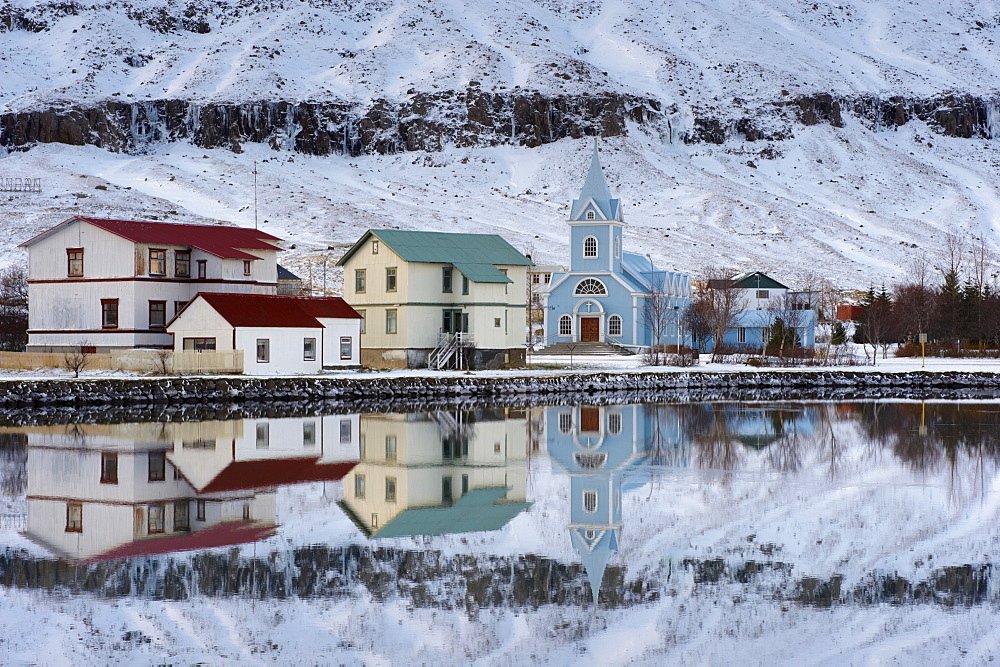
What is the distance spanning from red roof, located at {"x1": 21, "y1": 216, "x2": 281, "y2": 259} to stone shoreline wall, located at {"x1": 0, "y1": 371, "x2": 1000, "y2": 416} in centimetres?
796

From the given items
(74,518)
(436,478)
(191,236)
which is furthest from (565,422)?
(191,236)

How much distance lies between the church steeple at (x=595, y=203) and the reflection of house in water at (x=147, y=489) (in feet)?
140

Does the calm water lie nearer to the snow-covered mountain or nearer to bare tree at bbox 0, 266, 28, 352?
bare tree at bbox 0, 266, 28, 352

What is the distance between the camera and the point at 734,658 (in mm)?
10773

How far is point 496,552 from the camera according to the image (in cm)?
1477

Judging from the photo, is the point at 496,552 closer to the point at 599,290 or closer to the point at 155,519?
the point at 155,519

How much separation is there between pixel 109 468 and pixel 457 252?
108 ft

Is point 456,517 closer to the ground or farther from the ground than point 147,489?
closer to the ground

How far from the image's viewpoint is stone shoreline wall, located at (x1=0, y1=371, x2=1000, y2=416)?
38344 millimetres

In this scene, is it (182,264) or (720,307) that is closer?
(182,264)

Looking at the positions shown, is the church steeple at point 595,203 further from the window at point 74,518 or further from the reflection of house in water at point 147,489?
the window at point 74,518

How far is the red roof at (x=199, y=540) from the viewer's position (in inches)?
571

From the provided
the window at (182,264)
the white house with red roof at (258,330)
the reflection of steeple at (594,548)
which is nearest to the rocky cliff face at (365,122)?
the window at (182,264)

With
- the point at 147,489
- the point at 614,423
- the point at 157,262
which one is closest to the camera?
the point at 147,489
